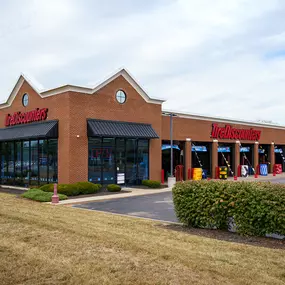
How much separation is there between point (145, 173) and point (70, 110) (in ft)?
24.4

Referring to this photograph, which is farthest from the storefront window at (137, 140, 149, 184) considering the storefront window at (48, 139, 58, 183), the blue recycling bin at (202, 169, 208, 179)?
the blue recycling bin at (202, 169, 208, 179)

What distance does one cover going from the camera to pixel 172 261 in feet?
21.8

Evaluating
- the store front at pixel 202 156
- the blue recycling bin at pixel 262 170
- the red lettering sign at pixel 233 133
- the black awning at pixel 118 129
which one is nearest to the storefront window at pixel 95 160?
the black awning at pixel 118 129

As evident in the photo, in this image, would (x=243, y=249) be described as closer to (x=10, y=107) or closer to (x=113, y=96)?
(x=113, y=96)

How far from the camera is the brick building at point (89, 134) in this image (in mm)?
21828

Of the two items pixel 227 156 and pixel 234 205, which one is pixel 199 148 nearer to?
pixel 227 156

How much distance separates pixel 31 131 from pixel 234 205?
1702 cm

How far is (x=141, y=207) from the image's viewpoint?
15.1 meters

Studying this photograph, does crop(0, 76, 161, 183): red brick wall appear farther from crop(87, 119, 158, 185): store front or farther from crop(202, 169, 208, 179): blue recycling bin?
crop(202, 169, 208, 179): blue recycling bin

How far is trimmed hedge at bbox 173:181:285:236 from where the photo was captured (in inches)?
333

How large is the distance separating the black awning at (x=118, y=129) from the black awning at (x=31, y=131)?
214 cm

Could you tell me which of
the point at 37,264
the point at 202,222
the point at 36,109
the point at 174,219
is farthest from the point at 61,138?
the point at 37,264

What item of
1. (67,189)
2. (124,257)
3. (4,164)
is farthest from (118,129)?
(124,257)

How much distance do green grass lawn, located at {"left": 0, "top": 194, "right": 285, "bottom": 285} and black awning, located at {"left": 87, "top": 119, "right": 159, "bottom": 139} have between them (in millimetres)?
11986
